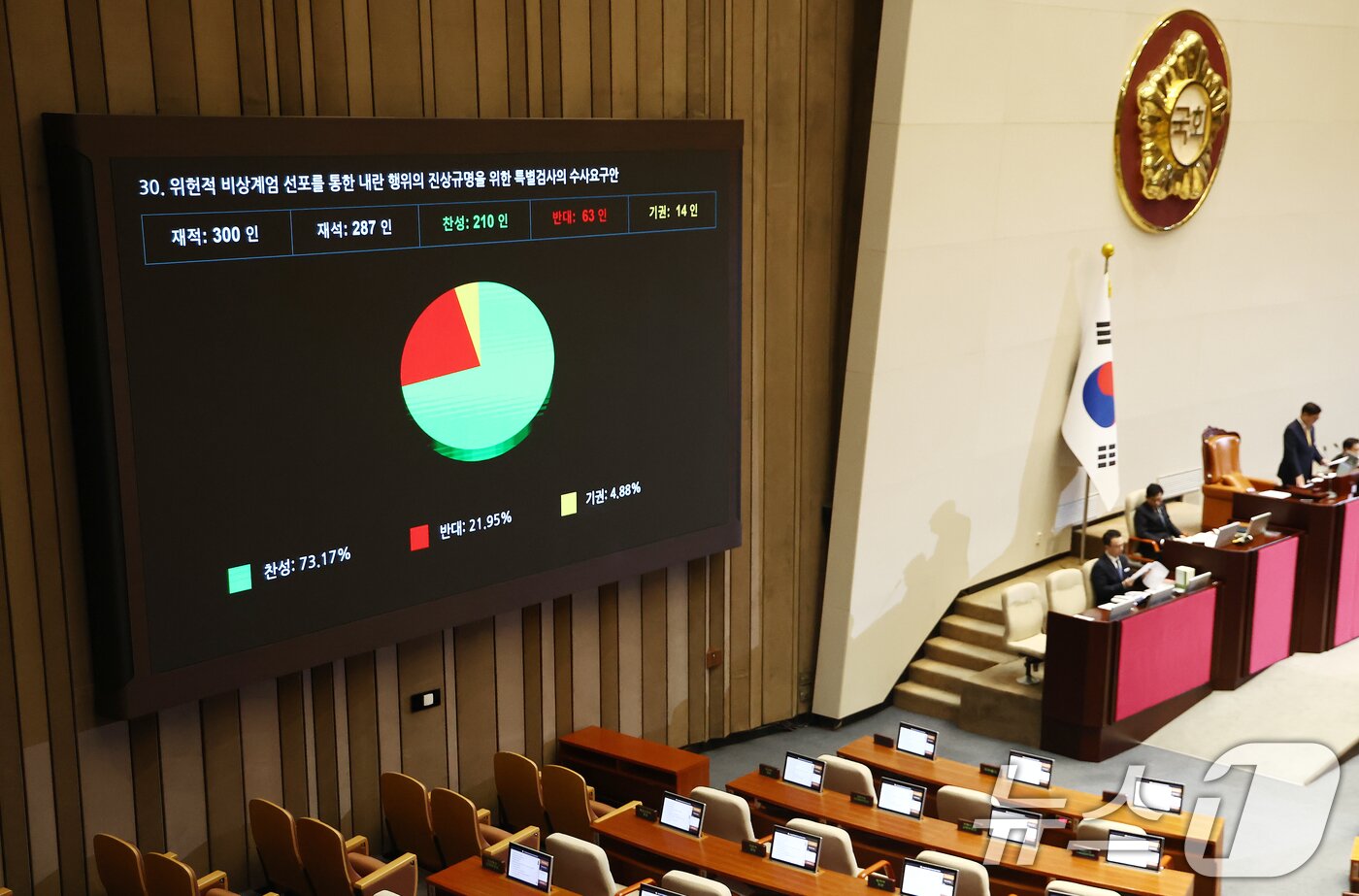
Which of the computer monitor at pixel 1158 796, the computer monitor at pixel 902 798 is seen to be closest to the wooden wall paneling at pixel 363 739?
the computer monitor at pixel 902 798

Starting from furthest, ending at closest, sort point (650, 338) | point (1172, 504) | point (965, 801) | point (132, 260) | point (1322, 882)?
point (1172, 504) → point (650, 338) → point (1322, 882) → point (965, 801) → point (132, 260)

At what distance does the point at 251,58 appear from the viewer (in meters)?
6.50

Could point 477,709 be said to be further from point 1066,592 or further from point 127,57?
point 1066,592

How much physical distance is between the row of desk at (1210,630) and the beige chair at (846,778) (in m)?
2.14

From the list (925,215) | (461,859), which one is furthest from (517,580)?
(925,215)

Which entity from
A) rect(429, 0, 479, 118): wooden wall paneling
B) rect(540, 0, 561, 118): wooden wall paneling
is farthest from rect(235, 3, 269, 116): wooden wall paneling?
rect(540, 0, 561, 118): wooden wall paneling

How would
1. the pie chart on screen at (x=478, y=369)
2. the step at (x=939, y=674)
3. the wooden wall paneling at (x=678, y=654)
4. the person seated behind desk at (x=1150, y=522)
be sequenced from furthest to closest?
the person seated behind desk at (x=1150, y=522) < the step at (x=939, y=674) < the wooden wall paneling at (x=678, y=654) < the pie chart on screen at (x=478, y=369)

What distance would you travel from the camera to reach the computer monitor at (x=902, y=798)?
702 centimetres

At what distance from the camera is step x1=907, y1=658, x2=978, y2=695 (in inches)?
392

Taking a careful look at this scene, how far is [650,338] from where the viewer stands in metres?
8.20

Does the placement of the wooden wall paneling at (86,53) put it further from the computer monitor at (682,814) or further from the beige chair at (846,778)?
the beige chair at (846,778)

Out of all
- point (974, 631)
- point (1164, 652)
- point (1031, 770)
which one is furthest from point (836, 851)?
point (974, 631)

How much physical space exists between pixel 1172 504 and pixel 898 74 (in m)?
5.08

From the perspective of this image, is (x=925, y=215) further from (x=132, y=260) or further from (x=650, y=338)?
(x=132, y=260)
